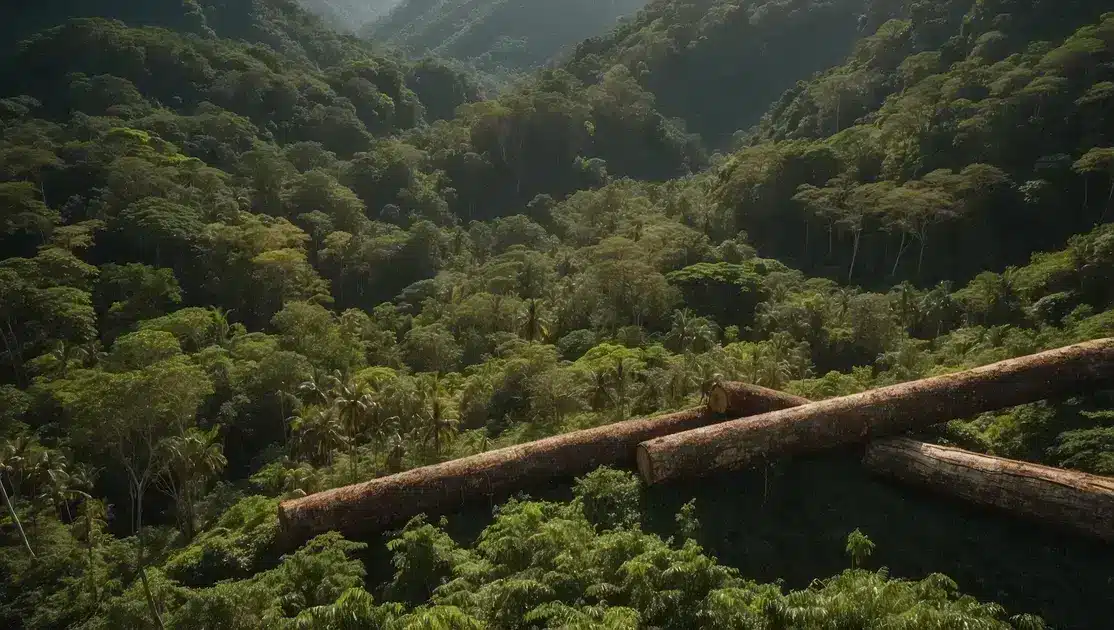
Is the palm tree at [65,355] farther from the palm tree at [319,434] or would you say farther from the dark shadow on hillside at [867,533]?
the dark shadow on hillside at [867,533]

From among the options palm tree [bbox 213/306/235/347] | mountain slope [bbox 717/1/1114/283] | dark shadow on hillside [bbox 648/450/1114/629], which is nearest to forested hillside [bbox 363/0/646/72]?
mountain slope [bbox 717/1/1114/283]

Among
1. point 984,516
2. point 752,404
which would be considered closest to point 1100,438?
point 984,516

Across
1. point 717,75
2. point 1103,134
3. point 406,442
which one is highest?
point 717,75

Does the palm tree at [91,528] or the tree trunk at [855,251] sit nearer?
the palm tree at [91,528]

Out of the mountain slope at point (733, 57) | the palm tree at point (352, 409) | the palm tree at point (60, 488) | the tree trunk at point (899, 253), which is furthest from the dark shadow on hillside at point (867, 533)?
the mountain slope at point (733, 57)

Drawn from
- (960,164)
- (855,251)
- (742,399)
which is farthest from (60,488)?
(960,164)

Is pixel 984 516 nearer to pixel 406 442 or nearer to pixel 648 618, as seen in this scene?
pixel 648 618
